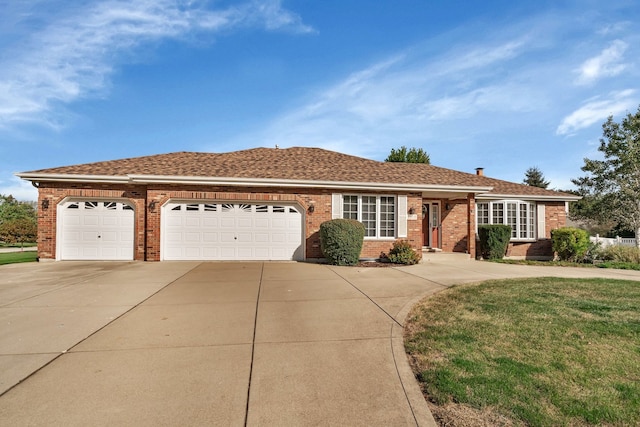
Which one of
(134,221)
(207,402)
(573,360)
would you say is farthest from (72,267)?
(573,360)

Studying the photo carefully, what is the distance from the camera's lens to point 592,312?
18.2 feet

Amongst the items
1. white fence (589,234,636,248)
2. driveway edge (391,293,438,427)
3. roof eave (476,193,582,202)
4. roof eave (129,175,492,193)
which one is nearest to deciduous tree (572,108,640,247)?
white fence (589,234,636,248)

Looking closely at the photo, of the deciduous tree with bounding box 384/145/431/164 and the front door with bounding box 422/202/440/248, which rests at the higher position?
the deciduous tree with bounding box 384/145/431/164

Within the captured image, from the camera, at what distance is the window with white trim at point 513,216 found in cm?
1603

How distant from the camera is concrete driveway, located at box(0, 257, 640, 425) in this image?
9.48 feet

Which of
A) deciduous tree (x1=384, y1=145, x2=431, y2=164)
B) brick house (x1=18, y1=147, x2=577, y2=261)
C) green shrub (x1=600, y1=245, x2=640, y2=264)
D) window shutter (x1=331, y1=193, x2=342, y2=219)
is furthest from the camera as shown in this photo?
deciduous tree (x1=384, y1=145, x2=431, y2=164)

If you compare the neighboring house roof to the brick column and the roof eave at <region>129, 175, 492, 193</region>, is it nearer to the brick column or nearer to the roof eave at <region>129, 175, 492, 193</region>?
the roof eave at <region>129, 175, 492, 193</region>

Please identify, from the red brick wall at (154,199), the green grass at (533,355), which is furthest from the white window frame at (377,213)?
the green grass at (533,355)

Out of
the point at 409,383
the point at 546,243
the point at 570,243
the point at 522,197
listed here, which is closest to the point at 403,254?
the point at 522,197

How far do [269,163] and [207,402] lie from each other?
1297 cm

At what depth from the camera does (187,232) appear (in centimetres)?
1270

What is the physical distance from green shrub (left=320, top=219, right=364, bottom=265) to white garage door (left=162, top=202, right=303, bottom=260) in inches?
63.5

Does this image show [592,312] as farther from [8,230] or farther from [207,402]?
[8,230]

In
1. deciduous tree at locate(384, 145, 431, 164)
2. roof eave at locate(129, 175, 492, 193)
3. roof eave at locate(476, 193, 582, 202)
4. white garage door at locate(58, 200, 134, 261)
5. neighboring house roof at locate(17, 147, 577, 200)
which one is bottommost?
white garage door at locate(58, 200, 134, 261)
